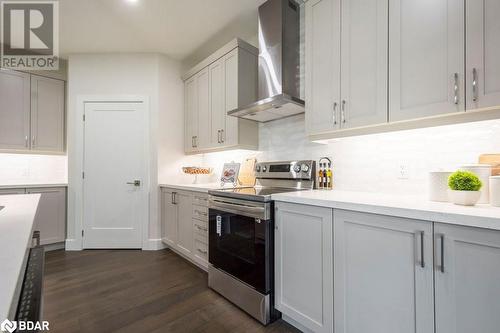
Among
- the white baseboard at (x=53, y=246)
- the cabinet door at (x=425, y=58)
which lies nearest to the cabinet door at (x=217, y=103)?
the cabinet door at (x=425, y=58)

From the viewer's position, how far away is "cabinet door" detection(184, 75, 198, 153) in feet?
11.5

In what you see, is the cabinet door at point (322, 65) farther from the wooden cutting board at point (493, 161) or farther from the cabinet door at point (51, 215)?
the cabinet door at point (51, 215)

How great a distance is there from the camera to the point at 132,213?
348 cm

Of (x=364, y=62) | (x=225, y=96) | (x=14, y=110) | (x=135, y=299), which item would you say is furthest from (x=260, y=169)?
(x=14, y=110)

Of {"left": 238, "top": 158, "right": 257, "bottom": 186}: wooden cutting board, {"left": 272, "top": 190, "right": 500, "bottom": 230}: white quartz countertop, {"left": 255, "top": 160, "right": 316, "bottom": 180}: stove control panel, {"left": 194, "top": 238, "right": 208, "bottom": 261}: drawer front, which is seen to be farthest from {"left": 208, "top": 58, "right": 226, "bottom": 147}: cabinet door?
{"left": 272, "top": 190, "right": 500, "bottom": 230}: white quartz countertop

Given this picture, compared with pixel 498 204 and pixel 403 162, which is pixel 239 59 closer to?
pixel 403 162

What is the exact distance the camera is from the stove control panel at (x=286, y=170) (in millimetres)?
2275

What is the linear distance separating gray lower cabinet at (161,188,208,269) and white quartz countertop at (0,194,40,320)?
1526 millimetres

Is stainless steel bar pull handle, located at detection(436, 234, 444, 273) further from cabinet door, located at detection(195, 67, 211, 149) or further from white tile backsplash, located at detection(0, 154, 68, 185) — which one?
white tile backsplash, located at detection(0, 154, 68, 185)

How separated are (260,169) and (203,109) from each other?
1260 millimetres

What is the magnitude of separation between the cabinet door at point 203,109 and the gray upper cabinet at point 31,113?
7.35 ft

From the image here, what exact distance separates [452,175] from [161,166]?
3.29m

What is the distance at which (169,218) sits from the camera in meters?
3.31

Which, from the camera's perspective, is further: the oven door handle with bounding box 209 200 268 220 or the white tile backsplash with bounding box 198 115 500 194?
the oven door handle with bounding box 209 200 268 220
